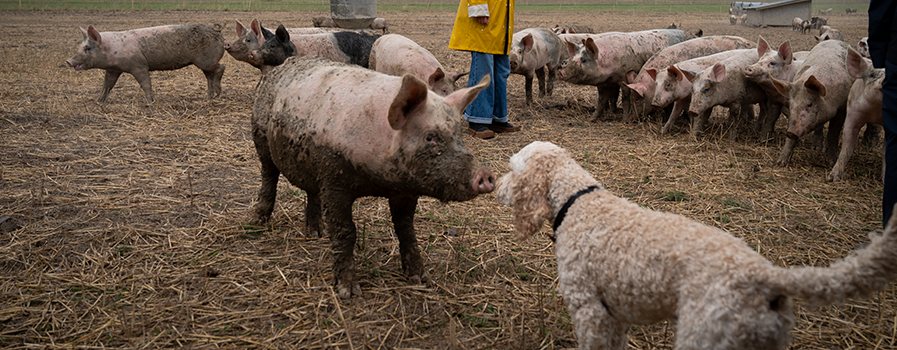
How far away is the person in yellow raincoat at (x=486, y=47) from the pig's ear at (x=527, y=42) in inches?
52.4

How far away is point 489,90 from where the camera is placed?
7.69 meters

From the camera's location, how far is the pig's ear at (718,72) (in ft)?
22.6

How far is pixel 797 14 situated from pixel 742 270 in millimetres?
29245

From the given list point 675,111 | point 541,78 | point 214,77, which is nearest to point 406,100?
point 675,111

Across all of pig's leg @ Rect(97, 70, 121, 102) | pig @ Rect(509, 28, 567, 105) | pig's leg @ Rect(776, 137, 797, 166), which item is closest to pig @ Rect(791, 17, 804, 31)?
A: pig @ Rect(509, 28, 567, 105)

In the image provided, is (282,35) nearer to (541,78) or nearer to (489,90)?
(489,90)

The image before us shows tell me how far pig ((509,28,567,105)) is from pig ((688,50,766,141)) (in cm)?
272

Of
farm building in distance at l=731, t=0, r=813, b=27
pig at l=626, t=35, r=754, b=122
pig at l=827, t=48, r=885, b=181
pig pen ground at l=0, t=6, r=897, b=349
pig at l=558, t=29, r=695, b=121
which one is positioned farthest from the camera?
farm building in distance at l=731, t=0, r=813, b=27

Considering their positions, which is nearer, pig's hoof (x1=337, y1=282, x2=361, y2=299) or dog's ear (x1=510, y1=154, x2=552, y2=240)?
dog's ear (x1=510, y1=154, x2=552, y2=240)

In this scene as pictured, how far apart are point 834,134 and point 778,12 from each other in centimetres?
2431

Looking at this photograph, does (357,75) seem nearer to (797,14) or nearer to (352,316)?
(352,316)

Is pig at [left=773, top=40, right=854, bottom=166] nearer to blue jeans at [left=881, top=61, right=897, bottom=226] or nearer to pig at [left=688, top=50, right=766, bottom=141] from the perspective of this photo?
pig at [left=688, top=50, right=766, bottom=141]

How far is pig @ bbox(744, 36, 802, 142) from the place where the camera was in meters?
6.80

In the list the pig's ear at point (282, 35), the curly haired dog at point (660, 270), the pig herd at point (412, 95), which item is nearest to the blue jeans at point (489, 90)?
the pig herd at point (412, 95)
